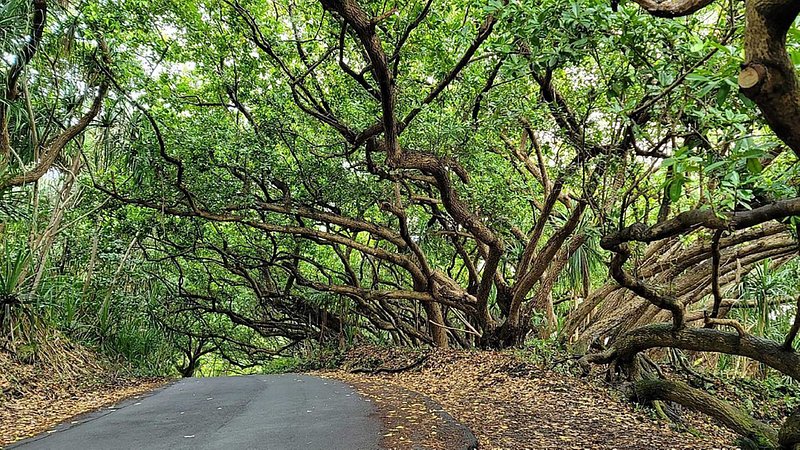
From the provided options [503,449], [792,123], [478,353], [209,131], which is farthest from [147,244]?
[792,123]

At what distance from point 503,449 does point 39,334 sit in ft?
21.3

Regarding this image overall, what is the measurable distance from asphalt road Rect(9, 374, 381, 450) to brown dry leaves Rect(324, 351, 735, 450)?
949 mm

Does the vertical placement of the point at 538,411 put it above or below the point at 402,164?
below

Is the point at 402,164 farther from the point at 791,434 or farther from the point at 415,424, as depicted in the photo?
the point at 791,434

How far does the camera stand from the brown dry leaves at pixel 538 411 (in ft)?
13.7

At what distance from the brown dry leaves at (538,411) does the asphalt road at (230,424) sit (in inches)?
37.3

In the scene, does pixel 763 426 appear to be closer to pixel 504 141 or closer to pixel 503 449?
pixel 503 449

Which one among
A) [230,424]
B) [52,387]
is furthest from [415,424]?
[52,387]

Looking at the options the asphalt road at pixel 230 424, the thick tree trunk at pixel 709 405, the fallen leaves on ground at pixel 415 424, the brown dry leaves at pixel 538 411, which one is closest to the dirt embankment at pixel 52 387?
the asphalt road at pixel 230 424

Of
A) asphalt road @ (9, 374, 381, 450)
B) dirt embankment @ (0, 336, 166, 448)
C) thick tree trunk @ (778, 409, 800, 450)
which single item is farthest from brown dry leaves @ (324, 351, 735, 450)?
dirt embankment @ (0, 336, 166, 448)

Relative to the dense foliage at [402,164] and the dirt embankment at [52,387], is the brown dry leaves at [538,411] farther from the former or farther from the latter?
the dirt embankment at [52,387]

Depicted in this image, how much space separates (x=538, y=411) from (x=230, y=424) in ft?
9.21

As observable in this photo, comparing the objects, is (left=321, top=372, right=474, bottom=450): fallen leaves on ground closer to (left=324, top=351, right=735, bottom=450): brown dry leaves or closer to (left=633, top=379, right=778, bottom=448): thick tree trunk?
(left=324, top=351, right=735, bottom=450): brown dry leaves

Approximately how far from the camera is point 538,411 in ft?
17.1
